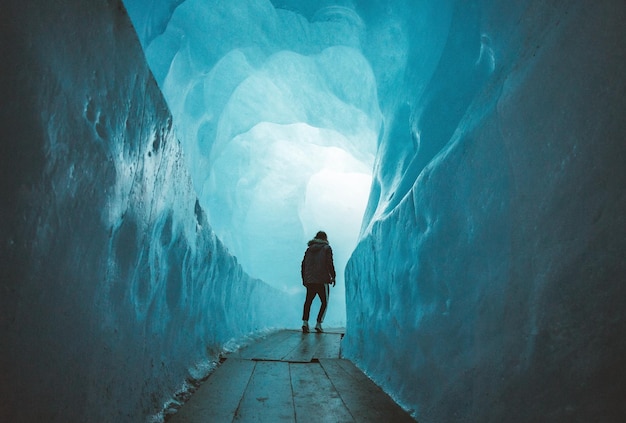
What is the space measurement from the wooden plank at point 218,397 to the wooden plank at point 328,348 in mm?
1043

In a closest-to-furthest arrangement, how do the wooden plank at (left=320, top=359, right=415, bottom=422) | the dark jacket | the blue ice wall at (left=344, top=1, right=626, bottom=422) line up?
the blue ice wall at (left=344, top=1, right=626, bottom=422), the wooden plank at (left=320, top=359, right=415, bottom=422), the dark jacket

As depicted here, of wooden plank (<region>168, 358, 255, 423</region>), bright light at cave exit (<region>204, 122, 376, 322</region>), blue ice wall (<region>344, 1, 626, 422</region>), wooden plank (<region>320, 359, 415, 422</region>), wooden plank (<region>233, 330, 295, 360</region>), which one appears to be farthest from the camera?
bright light at cave exit (<region>204, 122, 376, 322</region>)

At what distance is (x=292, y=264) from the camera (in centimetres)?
2091

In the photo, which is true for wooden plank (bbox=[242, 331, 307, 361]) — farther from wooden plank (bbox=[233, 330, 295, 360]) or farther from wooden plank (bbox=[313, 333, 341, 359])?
wooden plank (bbox=[313, 333, 341, 359])

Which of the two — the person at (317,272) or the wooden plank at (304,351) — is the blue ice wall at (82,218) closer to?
the wooden plank at (304,351)

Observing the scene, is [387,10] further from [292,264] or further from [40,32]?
[292,264]

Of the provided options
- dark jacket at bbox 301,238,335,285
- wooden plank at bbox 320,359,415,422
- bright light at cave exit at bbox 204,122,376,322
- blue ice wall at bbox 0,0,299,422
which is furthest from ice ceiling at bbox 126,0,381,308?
wooden plank at bbox 320,359,415,422

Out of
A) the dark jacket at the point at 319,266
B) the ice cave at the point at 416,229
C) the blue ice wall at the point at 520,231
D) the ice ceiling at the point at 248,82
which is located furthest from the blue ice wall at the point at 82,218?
the dark jacket at the point at 319,266

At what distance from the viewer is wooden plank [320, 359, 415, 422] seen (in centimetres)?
196

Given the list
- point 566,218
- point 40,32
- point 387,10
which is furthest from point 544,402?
point 387,10

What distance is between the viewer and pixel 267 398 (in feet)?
7.37

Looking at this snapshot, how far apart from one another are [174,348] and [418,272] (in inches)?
56.8

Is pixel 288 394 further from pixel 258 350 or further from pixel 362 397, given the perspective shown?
pixel 258 350

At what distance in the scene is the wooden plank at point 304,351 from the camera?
348cm
